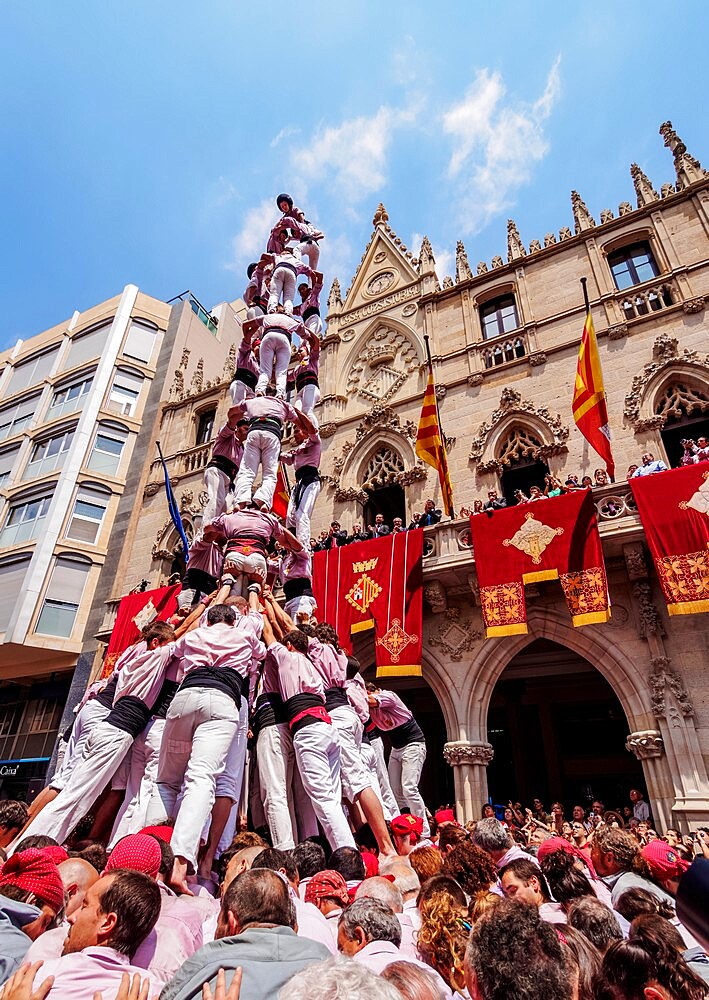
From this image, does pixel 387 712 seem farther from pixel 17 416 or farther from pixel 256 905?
pixel 17 416

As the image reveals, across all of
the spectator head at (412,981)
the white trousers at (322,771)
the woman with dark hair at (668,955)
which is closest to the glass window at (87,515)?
the white trousers at (322,771)

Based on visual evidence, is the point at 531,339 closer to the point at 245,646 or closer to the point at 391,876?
Answer: the point at 245,646

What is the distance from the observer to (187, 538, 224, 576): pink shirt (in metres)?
8.82

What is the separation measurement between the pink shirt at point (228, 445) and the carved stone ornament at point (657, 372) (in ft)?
29.7

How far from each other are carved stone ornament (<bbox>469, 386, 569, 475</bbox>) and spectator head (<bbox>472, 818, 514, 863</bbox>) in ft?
34.3

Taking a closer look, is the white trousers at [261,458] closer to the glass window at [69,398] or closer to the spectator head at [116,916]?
the spectator head at [116,916]

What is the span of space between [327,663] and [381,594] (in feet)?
19.1

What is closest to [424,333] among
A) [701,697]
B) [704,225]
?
[704,225]

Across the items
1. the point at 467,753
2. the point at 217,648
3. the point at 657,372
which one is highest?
the point at 657,372

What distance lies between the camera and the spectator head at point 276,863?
9.98 feet

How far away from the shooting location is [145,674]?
18.5ft

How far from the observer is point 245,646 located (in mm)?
5164

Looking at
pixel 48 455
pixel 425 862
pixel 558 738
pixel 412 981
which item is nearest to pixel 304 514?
pixel 425 862

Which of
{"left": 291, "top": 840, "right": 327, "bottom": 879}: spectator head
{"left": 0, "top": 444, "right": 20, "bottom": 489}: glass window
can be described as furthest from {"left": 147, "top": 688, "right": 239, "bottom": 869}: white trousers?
{"left": 0, "top": 444, "right": 20, "bottom": 489}: glass window
